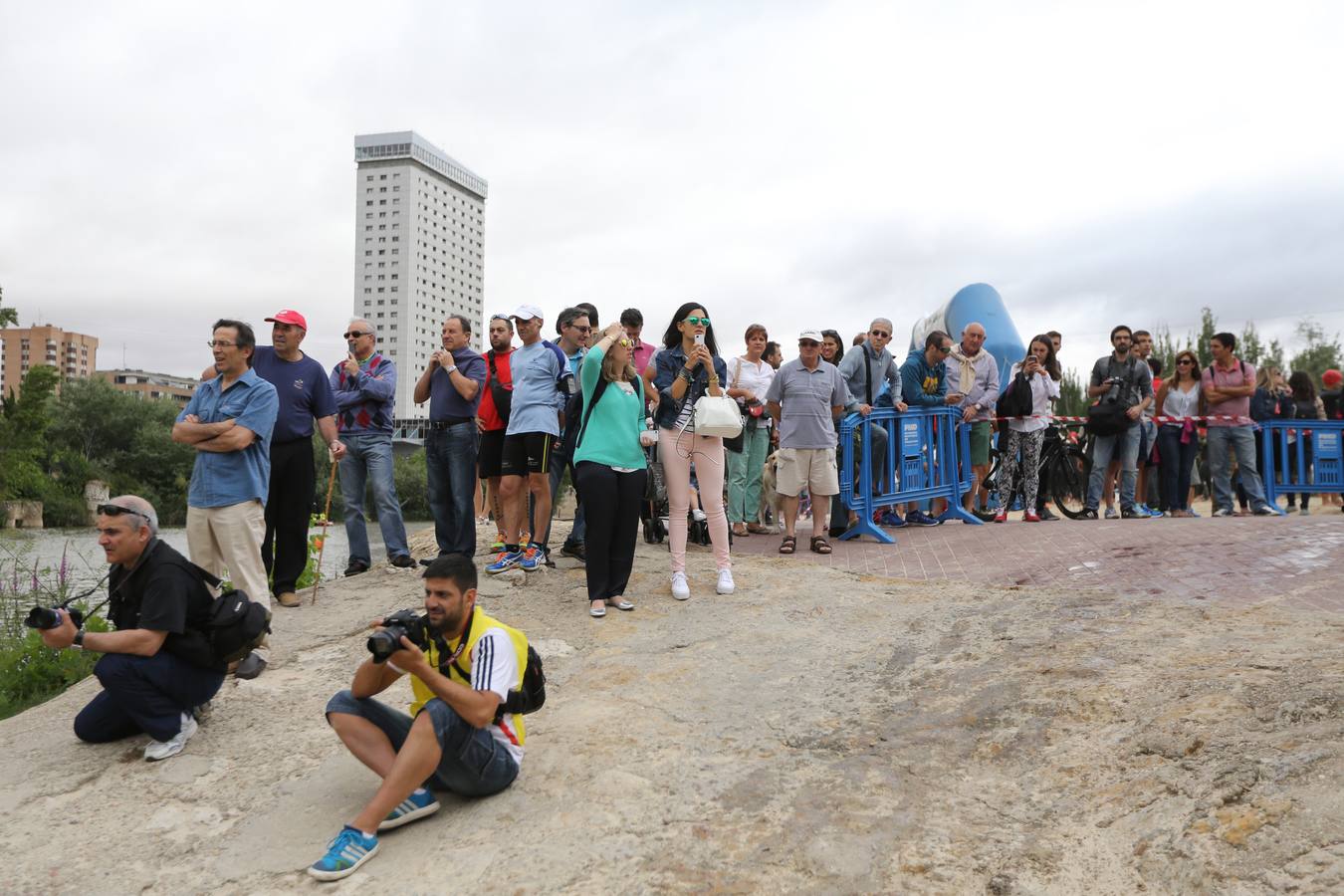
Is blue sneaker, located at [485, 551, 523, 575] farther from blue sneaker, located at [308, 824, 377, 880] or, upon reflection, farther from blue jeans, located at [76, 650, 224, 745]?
blue sneaker, located at [308, 824, 377, 880]

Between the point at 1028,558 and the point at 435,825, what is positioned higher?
the point at 1028,558

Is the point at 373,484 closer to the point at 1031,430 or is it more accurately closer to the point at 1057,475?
the point at 1031,430

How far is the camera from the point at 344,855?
3.05m

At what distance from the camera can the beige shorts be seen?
7.54 metres

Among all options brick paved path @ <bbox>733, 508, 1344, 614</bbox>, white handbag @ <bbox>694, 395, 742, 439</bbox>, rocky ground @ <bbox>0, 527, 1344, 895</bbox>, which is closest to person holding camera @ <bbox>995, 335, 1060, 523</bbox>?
brick paved path @ <bbox>733, 508, 1344, 614</bbox>

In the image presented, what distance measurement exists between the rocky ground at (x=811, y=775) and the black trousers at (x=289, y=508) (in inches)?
39.4

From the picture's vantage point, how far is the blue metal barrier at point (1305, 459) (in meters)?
9.99

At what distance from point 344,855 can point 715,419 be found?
3619 mm

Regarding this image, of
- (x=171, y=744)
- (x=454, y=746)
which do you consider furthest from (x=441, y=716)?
(x=171, y=744)

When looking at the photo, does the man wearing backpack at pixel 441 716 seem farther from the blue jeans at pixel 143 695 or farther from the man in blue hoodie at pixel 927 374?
the man in blue hoodie at pixel 927 374

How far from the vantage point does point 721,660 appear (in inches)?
196

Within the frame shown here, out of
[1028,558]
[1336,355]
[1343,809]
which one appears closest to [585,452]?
[1028,558]

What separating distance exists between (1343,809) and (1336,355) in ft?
154

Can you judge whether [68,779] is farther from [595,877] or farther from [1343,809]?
[1343,809]
